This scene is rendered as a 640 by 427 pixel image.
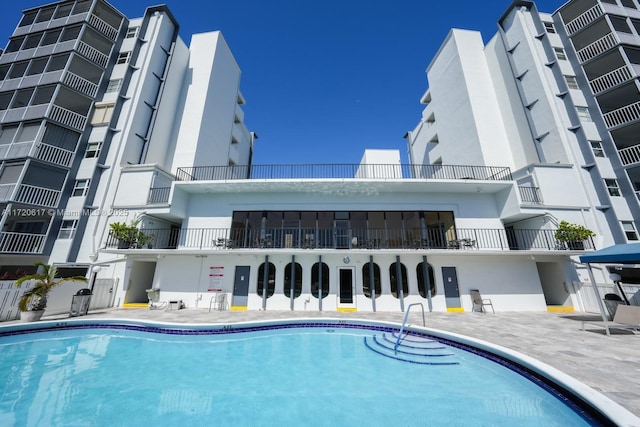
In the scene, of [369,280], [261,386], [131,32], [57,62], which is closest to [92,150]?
[57,62]

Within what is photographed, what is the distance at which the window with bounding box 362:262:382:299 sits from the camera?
11883mm

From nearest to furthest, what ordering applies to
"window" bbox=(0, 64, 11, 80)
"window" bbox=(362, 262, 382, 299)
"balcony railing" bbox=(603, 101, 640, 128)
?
"window" bbox=(362, 262, 382, 299) < "balcony railing" bbox=(603, 101, 640, 128) < "window" bbox=(0, 64, 11, 80)

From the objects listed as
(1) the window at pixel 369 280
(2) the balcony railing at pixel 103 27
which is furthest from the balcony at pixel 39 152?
(1) the window at pixel 369 280

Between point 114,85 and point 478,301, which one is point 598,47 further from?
point 114,85

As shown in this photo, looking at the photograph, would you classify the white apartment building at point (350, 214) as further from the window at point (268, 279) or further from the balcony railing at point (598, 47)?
the balcony railing at point (598, 47)

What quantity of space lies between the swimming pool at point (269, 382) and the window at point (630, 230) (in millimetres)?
14017

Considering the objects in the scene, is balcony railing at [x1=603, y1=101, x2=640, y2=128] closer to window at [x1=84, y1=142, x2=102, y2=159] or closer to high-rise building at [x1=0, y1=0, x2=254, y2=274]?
high-rise building at [x1=0, y1=0, x2=254, y2=274]

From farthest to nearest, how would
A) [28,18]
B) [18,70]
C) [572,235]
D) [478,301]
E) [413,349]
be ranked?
[28,18], [18,70], [478,301], [572,235], [413,349]

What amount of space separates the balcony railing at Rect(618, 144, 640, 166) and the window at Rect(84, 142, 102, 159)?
104ft

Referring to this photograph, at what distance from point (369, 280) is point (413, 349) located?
556 centimetres

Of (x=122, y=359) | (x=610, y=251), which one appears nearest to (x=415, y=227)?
(x=610, y=251)

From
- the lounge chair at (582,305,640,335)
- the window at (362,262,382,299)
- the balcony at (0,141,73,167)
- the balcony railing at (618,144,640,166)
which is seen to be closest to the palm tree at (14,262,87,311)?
the balcony at (0,141,73,167)

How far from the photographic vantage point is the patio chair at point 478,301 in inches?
439

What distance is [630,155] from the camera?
1306 cm
